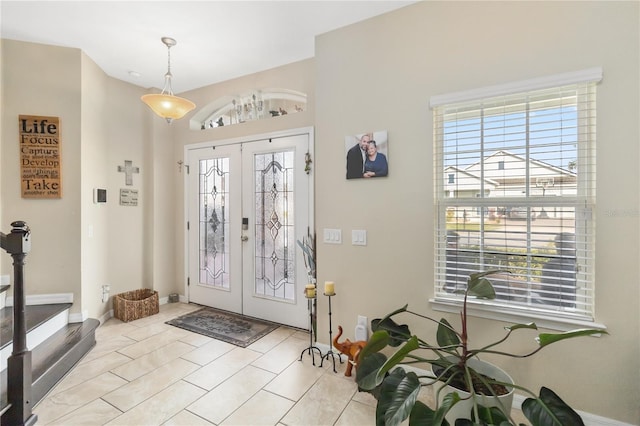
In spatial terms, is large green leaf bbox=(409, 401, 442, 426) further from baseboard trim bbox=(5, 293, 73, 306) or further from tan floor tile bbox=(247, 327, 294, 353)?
baseboard trim bbox=(5, 293, 73, 306)

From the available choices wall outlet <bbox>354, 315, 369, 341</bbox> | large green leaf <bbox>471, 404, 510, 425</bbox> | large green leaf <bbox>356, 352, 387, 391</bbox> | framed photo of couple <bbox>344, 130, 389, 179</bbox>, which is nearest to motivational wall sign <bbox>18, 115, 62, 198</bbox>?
framed photo of couple <bbox>344, 130, 389, 179</bbox>

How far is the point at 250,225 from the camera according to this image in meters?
3.46

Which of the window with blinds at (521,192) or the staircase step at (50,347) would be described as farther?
the staircase step at (50,347)

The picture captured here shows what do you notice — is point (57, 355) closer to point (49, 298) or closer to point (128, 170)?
point (49, 298)

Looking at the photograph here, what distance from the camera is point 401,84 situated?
2242mm

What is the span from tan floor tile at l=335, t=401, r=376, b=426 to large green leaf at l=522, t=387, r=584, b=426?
0.88 m

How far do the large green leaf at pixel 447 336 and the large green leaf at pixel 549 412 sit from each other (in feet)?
1.42

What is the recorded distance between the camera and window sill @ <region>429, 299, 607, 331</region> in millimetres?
1768

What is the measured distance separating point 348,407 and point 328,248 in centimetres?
119

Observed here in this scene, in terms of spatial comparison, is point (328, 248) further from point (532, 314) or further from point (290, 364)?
point (532, 314)

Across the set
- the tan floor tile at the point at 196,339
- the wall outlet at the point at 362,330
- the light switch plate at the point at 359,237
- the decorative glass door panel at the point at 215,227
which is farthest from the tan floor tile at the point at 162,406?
the light switch plate at the point at 359,237

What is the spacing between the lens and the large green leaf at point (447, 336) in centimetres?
171

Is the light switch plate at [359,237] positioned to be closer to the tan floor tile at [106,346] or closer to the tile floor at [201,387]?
the tile floor at [201,387]

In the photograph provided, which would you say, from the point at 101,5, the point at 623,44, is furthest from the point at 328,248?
the point at 101,5
